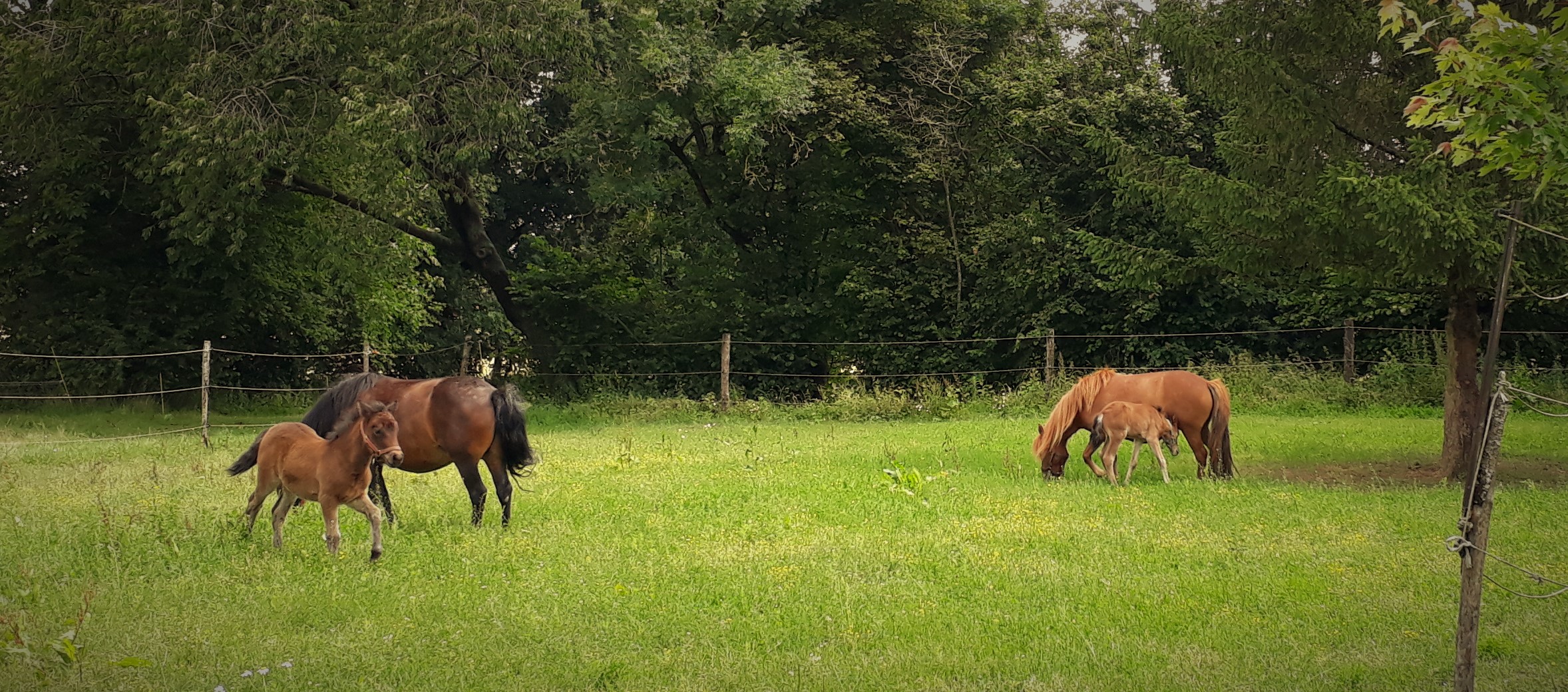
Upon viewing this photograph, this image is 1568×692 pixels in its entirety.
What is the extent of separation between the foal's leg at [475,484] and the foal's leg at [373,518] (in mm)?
1296

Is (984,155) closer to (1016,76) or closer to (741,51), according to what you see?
(1016,76)

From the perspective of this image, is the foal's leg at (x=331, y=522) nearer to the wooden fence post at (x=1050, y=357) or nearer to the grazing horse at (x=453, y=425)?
the grazing horse at (x=453, y=425)

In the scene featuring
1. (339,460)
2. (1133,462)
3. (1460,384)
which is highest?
(1460,384)

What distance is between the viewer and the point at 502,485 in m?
9.51

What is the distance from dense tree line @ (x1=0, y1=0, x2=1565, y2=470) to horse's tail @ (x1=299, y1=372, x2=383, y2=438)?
8.49 metres

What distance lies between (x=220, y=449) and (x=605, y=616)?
37.6ft

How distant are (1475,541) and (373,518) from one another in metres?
6.49

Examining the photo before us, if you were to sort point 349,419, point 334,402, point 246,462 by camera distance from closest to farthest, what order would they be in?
point 349,419 → point 246,462 → point 334,402

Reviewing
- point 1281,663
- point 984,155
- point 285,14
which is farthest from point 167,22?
point 1281,663

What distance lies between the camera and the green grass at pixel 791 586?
581 centimetres

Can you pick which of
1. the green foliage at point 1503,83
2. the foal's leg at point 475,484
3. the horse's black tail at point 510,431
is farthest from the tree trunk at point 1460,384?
the foal's leg at point 475,484

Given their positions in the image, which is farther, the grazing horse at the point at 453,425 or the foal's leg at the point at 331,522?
the grazing horse at the point at 453,425

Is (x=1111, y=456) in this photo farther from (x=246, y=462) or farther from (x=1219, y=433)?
(x=246, y=462)

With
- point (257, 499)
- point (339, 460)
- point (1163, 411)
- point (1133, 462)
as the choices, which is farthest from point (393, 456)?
point (1163, 411)
